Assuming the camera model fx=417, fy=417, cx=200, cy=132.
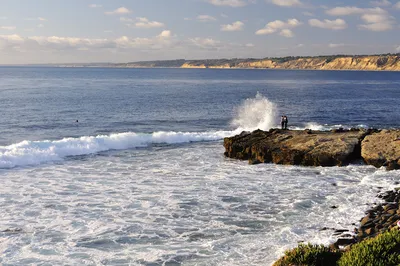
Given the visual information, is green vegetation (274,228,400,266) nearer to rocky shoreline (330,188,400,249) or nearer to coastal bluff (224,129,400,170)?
rocky shoreline (330,188,400,249)

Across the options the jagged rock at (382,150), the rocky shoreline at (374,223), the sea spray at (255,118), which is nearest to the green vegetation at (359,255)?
the rocky shoreline at (374,223)

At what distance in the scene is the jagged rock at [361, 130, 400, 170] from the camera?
2764 centimetres

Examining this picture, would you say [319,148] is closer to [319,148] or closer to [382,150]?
[319,148]

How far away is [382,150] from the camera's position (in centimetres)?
2881

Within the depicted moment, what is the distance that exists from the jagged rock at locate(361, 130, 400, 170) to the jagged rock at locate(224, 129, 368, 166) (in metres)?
0.81

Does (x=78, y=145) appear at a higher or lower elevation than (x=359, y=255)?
lower

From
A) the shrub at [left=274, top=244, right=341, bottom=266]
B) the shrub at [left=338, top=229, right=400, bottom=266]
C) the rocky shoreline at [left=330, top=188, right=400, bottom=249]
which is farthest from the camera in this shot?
the rocky shoreline at [left=330, top=188, right=400, bottom=249]

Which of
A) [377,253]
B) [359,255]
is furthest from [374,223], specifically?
[359,255]

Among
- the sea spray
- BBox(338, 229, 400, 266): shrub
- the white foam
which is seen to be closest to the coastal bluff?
the white foam

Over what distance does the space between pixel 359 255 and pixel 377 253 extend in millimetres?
474

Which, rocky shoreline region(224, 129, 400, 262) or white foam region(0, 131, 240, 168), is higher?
rocky shoreline region(224, 129, 400, 262)

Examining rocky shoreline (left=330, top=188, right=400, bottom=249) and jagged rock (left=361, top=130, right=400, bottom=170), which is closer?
rocky shoreline (left=330, top=188, right=400, bottom=249)

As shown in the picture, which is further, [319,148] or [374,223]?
[319,148]

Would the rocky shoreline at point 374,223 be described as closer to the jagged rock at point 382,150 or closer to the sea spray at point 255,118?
the jagged rock at point 382,150
